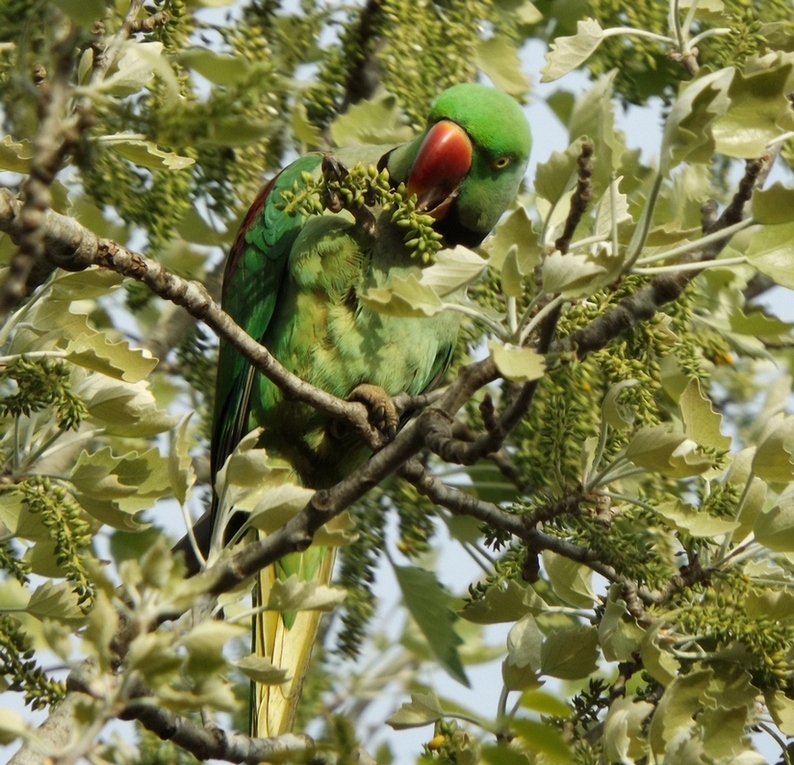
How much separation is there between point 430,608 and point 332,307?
2.48 ft

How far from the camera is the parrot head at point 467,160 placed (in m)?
2.67

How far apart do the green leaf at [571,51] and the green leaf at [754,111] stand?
0.46 meters

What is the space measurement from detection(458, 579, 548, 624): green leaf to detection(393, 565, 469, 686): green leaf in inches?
17.3

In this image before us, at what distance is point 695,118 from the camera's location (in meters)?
1.30

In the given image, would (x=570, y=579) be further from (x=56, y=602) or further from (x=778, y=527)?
(x=56, y=602)

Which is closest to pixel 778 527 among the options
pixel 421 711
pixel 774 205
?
pixel 774 205

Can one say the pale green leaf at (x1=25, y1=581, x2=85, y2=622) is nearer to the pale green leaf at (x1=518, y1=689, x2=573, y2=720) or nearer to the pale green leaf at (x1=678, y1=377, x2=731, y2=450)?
the pale green leaf at (x1=518, y1=689, x2=573, y2=720)

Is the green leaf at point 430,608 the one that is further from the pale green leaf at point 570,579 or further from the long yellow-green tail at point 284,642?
the pale green leaf at point 570,579

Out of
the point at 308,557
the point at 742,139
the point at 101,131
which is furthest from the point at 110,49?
the point at 308,557

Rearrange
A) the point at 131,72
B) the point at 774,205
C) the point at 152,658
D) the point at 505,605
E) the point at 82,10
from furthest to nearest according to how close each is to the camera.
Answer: the point at 505,605 → the point at 131,72 → the point at 774,205 → the point at 152,658 → the point at 82,10

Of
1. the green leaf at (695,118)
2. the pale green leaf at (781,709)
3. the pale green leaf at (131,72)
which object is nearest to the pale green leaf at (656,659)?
the pale green leaf at (781,709)

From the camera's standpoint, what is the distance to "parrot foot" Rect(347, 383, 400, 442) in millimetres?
2441

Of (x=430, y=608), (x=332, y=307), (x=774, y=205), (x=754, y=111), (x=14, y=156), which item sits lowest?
(x=430, y=608)

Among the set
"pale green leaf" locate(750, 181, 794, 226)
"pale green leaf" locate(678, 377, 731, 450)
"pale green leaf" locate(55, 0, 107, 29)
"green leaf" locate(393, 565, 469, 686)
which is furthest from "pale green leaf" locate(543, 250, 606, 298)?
"green leaf" locate(393, 565, 469, 686)
